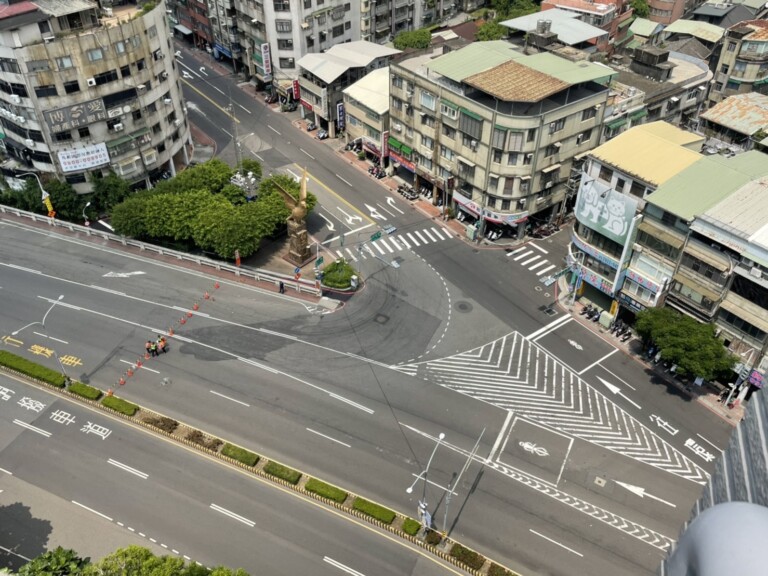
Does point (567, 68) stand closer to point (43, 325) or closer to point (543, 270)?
point (543, 270)

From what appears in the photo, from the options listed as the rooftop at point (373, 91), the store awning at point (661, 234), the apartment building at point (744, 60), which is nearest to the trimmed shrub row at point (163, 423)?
the store awning at point (661, 234)

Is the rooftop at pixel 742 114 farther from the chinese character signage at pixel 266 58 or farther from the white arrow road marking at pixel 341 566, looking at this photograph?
the white arrow road marking at pixel 341 566

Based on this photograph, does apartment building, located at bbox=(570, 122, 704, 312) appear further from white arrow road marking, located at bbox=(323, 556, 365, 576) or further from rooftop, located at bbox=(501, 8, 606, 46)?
white arrow road marking, located at bbox=(323, 556, 365, 576)

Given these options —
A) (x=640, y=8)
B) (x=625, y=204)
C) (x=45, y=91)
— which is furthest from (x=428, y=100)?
(x=640, y=8)

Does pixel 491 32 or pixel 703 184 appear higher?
pixel 703 184

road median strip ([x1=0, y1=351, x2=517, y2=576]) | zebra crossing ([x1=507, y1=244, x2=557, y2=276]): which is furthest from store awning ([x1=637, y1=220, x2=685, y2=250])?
road median strip ([x1=0, y1=351, x2=517, y2=576])
